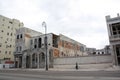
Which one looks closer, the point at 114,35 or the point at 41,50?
the point at 114,35

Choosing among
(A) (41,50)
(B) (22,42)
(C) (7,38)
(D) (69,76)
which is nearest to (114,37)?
(D) (69,76)

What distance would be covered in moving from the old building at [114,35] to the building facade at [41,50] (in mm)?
16729

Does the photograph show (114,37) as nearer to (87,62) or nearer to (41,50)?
(87,62)

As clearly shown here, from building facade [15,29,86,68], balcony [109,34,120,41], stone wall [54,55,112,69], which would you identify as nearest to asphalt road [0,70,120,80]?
balcony [109,34,120,41]

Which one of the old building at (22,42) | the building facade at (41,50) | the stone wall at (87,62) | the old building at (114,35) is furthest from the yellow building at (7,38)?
the old building at (114,35)

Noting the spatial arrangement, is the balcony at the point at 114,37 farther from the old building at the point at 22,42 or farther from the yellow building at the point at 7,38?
the yellow building at the point at 7,38

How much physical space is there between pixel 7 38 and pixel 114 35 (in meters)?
50.4

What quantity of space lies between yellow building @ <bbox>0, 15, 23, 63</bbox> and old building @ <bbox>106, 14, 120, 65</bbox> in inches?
1841

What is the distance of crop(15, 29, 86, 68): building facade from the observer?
1524 inches

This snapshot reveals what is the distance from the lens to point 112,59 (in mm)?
25984

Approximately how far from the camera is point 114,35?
2645cm

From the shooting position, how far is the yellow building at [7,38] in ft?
194

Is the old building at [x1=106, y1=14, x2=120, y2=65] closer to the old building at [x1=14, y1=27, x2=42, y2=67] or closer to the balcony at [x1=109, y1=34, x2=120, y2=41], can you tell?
the balcony at [x1=109, y1=34, x2=120, y2=41]

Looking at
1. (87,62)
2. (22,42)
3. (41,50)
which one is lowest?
(87,62)
